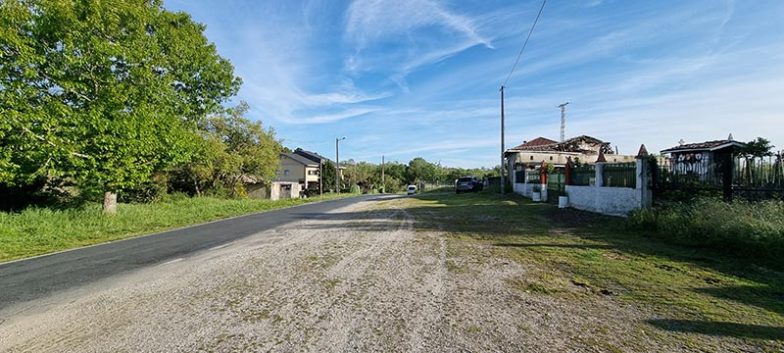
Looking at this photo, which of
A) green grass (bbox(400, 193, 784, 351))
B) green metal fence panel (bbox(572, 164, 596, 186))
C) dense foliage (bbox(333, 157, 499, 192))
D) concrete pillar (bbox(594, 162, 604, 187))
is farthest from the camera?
dense foliage (bbox(333, 157, 499, 192))

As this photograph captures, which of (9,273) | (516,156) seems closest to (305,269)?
(9,273)

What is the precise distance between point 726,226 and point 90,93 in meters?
19.6

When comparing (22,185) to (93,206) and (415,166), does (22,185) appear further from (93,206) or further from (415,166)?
(415,166)

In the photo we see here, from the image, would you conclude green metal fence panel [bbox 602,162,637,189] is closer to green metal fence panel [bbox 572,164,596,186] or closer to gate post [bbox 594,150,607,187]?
gate post [bbox 594,150,607,187]

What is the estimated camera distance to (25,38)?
12195 millimetres

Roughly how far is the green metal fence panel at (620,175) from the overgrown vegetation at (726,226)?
5.81 feet

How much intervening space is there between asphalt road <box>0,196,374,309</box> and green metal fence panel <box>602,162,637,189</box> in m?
11.7

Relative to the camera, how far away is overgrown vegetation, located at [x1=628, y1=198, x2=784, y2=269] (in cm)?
589

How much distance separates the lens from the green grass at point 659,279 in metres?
3.36

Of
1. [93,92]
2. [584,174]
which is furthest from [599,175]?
[93,92]

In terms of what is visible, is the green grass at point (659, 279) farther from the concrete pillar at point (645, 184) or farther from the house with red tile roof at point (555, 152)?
the house with red tile roof at point (555, 152)

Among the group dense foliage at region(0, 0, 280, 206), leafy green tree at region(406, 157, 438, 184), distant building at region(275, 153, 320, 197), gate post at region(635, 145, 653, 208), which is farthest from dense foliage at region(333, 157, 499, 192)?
gate post at region(635, 145, 653, 208)

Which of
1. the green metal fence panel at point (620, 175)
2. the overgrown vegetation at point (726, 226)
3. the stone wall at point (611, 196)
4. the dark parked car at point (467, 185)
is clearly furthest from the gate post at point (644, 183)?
the dark parked car at point (467, 185)

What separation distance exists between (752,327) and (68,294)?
305 inches
